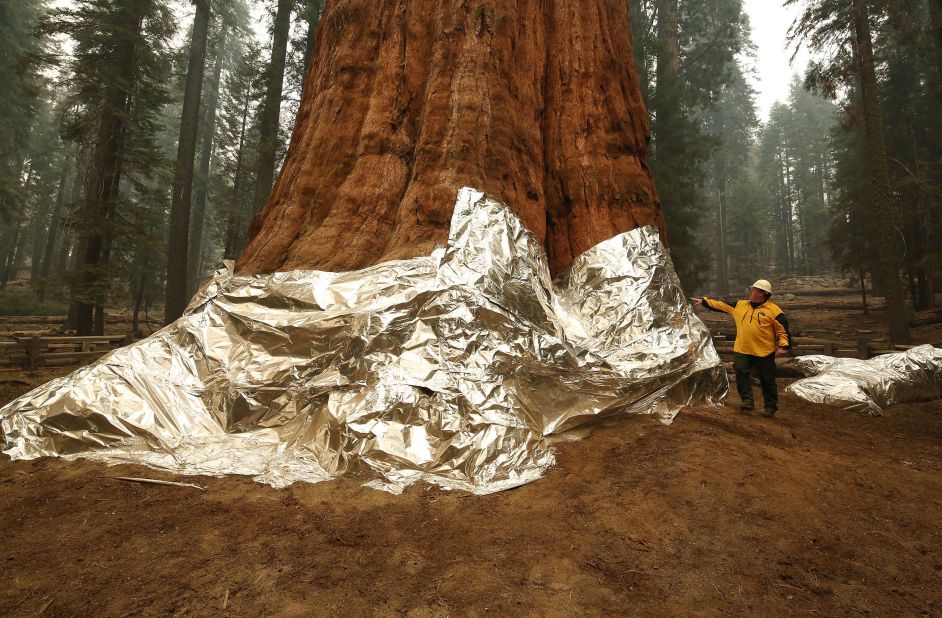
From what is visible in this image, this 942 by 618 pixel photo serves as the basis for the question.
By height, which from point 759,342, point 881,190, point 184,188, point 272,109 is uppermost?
point 272,109

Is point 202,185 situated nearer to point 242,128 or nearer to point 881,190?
point 242,128

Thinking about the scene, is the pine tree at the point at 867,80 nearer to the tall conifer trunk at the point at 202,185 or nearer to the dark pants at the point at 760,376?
the dark pants at the point at 760,376

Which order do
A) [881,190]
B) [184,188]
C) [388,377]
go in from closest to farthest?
[388,377] < [881,190] < [184,188]

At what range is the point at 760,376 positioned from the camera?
5.08 m

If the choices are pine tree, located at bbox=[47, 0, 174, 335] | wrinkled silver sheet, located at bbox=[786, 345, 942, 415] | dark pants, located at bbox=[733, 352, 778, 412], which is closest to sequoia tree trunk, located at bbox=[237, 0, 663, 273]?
dark pants, located at bbox=[733, 352, 778, 412]

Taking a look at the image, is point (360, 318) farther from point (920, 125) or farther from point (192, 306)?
point (920, 125)

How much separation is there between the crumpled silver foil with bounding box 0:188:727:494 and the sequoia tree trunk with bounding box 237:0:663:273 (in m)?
0.59

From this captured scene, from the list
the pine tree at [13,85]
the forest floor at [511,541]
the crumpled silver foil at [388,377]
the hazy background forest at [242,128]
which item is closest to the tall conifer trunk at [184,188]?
the hazy background forest at [242,128]

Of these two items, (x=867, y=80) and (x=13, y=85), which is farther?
(x=13, y=85)

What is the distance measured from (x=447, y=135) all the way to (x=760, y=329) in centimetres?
426

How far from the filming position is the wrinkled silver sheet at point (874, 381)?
223 inches

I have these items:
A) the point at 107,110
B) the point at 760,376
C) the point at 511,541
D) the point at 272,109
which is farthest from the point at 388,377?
the point at 272,109

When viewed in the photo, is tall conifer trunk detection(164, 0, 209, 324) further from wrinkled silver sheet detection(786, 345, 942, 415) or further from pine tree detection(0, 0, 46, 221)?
wrinkled silver sheet detection(786, 345, 942, 415)

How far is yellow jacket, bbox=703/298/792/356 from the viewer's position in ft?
16.5
